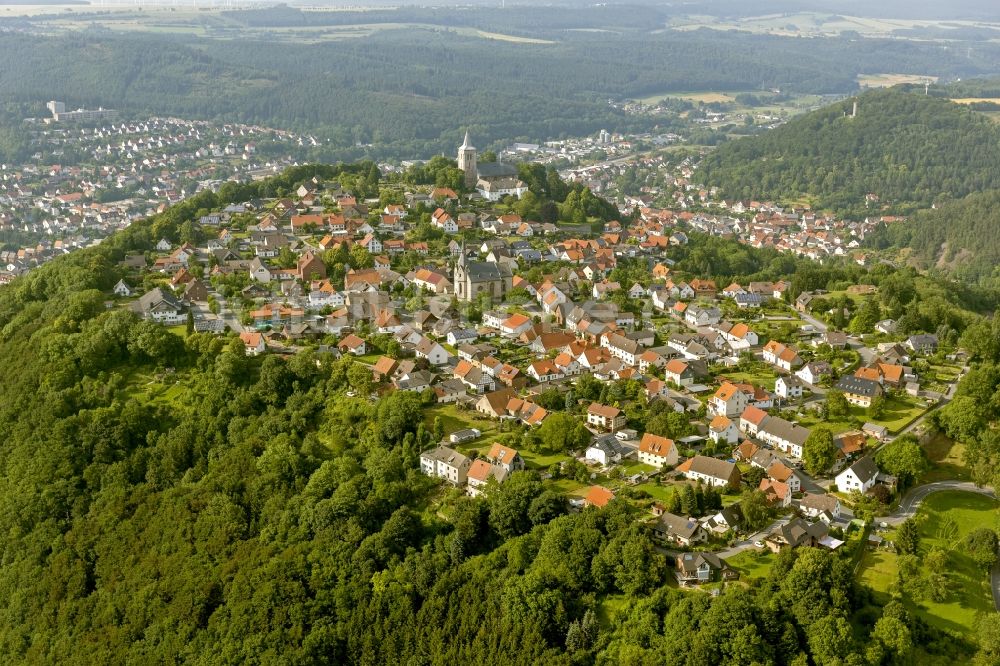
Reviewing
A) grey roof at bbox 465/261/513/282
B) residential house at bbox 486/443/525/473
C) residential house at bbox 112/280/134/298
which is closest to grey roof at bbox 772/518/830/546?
→ residential house at bbox 486/443/525/473

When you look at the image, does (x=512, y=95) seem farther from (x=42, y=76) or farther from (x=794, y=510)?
(x=794, y=510)

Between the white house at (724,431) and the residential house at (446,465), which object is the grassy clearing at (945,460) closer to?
Answer: the white house at (724,431)

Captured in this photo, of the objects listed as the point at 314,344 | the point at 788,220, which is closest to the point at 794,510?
the point at 314,344

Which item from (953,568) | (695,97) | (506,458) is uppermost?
(506,458)

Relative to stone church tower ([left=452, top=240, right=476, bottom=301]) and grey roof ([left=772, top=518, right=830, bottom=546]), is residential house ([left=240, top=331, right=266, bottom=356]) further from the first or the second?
grey roof ([left=772, top=518, right=830, bottom=546])

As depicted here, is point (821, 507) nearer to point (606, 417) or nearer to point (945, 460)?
point (945, 460)

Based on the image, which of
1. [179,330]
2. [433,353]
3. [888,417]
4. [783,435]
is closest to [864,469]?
[783,435]
